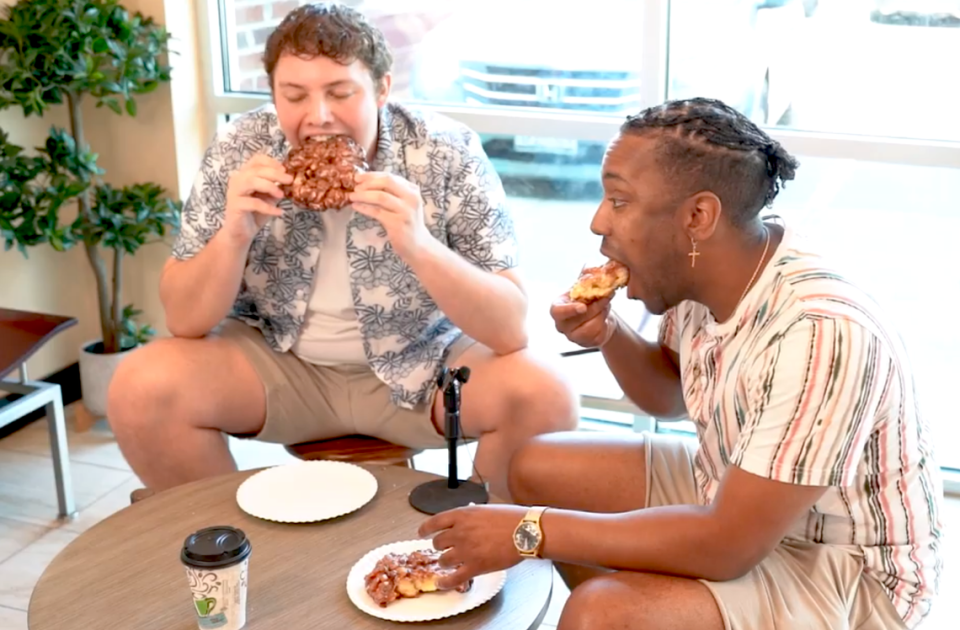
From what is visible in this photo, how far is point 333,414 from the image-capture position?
2307mm

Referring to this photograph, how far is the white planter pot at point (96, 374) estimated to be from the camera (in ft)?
10.4

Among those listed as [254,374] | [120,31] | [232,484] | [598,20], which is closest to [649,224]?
[232,484]

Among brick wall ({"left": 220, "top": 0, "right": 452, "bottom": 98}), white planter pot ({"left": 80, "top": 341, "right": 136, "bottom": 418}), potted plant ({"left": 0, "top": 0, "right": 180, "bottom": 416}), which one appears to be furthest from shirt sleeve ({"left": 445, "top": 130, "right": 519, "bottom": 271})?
white planter pot ({"left": 80, "top": 341, "right": 136, "bottom": 418})

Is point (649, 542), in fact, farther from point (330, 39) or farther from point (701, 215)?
point (330, 39)

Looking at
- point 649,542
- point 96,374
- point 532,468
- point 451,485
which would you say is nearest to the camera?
point 649,542

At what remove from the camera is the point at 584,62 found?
9.71ft

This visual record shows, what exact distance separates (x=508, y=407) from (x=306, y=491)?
48cm

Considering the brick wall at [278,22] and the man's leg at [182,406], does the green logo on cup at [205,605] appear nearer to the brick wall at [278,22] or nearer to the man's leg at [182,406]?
the man's leg at [182,406]

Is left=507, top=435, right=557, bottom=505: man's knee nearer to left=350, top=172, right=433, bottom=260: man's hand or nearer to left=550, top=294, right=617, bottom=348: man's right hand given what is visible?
left=550, top=294, right=617, bottom=348: man's right hand

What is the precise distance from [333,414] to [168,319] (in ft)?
1.27

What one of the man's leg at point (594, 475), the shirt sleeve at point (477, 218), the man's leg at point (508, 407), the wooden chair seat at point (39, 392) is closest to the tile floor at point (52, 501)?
the wooden chair seat at point (39, 392)

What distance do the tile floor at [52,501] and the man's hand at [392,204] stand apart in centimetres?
86

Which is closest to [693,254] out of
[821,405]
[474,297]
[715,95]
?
[821,405]

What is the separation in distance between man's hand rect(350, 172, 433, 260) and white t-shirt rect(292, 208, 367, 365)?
256 mm
